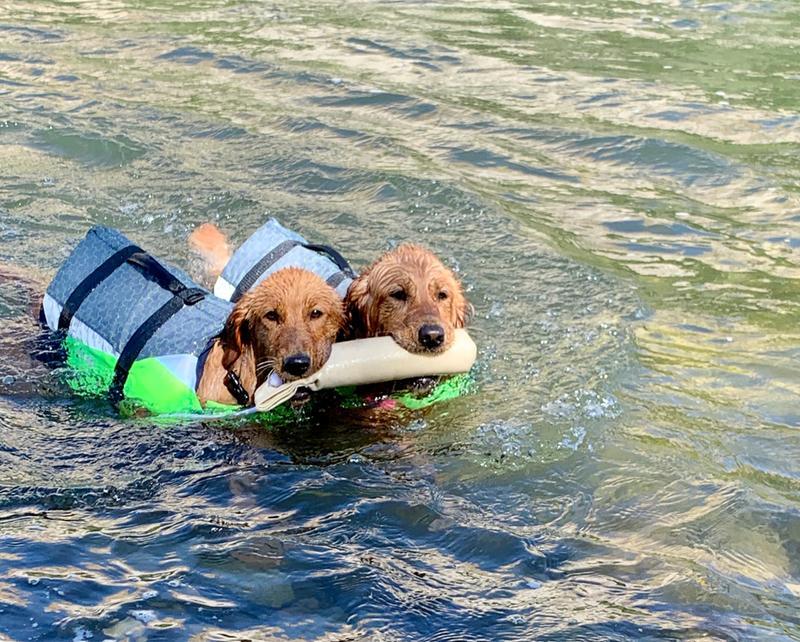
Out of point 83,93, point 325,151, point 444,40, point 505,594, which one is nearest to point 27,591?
point 505,594

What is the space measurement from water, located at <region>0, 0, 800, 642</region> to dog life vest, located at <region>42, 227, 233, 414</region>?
0.20 metres

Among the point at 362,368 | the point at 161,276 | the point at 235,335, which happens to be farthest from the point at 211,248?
the point at 362,368

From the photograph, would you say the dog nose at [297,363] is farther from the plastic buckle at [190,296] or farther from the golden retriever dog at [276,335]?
the plastic buckle at [190,296]

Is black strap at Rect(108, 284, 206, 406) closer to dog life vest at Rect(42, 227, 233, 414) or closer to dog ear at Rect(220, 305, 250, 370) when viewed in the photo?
dog life vest at Rect(42, 227, 233, 414)

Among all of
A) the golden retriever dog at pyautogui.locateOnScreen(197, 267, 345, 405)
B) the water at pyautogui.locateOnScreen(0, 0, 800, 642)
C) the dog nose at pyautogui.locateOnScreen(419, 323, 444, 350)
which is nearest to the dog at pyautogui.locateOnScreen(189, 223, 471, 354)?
the dog nose at pyautogui.locateOnScreen(419, 323, 444, 350)

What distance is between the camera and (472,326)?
7.38 meters

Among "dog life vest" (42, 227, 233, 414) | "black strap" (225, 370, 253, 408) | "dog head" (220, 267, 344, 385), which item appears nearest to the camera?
"dog head" (220, 267, 344, 385)

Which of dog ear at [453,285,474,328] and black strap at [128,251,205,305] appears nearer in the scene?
dog ear at [453,285,474,328]

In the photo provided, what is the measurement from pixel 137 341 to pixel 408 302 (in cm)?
147

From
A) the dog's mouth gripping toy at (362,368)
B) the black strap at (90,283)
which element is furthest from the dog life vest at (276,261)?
the dog's mouth gripping toy at (362,368)

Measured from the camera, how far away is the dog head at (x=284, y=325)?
570cm

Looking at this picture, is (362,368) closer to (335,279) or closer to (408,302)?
(408,302)

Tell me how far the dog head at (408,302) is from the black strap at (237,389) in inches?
26.6

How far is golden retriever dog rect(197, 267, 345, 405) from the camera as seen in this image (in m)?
5.70
